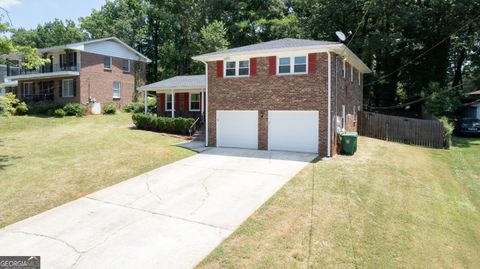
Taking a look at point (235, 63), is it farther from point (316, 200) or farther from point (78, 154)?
point (316, 200)

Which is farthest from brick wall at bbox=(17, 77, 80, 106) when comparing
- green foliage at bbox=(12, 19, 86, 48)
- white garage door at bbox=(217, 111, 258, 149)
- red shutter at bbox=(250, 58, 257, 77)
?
green foliage at bbox=(12, 19, 86, 48)

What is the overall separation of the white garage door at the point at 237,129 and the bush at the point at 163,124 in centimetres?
409

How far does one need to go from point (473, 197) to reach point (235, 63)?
38.9 feet

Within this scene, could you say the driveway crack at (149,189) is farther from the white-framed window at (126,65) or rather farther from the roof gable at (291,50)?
the white-framed window at (126,65)

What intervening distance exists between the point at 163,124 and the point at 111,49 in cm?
1579

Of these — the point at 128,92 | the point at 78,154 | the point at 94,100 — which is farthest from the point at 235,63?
the point at 128,92

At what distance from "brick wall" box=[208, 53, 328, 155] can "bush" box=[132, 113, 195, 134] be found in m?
3.91

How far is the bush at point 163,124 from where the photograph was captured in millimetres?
21250

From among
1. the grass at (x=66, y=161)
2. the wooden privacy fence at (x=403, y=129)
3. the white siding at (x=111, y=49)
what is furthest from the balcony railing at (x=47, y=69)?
the wooden privacy fence at (x=403, y=129)

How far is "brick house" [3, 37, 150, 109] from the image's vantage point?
30.1 metres

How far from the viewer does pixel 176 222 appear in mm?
7801

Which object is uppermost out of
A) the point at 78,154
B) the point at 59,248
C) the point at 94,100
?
the point at 94,100

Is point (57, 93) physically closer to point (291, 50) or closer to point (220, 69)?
point (220, 69)

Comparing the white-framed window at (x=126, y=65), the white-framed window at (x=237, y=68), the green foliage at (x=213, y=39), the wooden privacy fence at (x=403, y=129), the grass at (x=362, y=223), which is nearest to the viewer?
the grass at (x=362, y=223)
